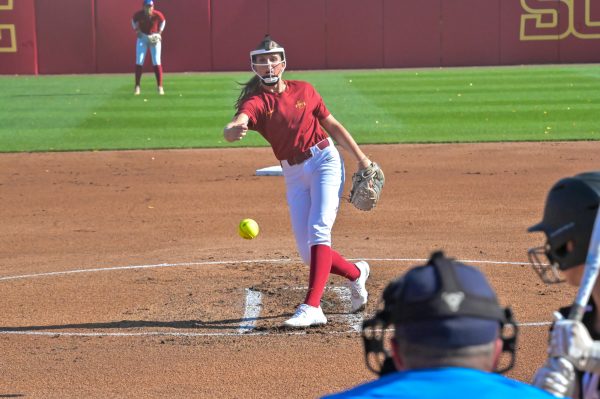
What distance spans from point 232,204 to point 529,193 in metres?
A: 3.61

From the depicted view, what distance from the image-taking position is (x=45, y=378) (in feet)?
22.7

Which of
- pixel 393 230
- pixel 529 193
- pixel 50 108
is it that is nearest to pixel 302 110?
pixel 393 230

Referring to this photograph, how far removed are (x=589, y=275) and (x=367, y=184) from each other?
5.21 metres

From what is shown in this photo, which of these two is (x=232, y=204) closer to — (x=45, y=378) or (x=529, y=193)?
(x=529, y=193)

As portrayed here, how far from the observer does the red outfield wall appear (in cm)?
3456

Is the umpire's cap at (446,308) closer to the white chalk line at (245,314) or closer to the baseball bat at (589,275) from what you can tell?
the baseball bat at (589,275)

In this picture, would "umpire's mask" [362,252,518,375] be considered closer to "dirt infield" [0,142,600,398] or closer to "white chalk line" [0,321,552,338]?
"dirt infield" [0,142,600,398]

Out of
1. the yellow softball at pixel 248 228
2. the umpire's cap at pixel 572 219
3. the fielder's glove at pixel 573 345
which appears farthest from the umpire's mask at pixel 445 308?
the yellow softball at pixel 248 228

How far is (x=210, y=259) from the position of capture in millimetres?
10344

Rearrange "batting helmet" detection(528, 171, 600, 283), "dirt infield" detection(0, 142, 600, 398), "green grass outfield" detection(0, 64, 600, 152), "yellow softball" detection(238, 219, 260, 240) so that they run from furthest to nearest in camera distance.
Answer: "green grass outfield" detection(0, 64, 600, 152), "yellow softball" detection(238, 219, 260, 240), "dirt infield" detection(0, 142, 600, 398), "batting helmet" detection(528, 171, 600, 283)

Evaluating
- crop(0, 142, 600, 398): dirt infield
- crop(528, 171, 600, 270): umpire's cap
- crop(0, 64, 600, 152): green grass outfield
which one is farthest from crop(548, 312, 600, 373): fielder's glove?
crop(0, 64, 600, 152): green grass outfield

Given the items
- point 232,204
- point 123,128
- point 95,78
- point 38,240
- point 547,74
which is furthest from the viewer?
point 95,78

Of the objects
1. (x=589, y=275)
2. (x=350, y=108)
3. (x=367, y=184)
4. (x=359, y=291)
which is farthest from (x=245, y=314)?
(x=350, y=108)

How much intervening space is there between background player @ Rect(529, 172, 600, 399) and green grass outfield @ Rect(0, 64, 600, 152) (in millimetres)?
14423
